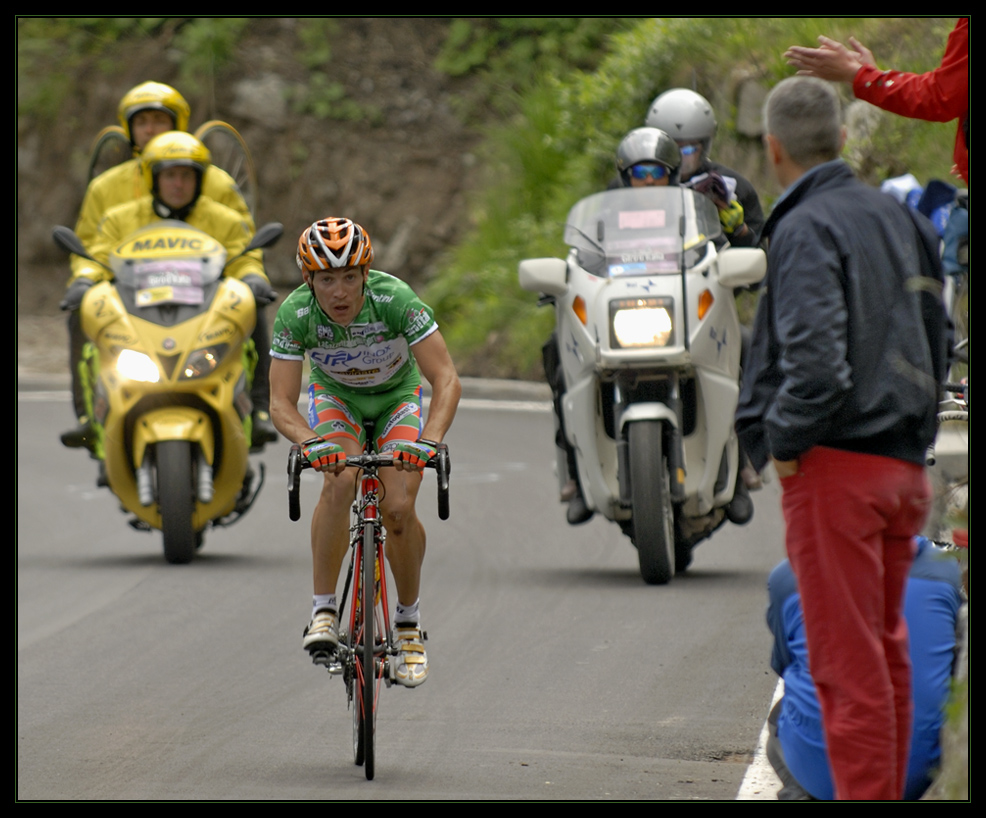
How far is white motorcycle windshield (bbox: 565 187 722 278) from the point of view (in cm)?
985

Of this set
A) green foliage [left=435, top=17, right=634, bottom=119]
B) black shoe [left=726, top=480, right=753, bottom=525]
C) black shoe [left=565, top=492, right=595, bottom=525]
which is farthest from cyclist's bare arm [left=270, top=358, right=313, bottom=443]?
green foliage [left=435, top=17, right=634, bottom=119]

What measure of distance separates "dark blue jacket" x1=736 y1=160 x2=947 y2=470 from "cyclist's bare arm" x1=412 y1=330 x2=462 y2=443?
1.85 metres

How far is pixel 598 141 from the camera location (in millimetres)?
21922

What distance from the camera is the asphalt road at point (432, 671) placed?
6.28 m

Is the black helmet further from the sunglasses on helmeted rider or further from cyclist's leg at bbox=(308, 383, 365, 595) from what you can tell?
cyclist's leg at bbox=(308, 383, 365, 595)

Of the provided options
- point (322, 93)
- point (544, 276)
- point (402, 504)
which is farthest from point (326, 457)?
point (322, 93)

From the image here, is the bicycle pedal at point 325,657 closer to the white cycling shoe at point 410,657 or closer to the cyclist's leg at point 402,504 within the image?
the white cycling shoe at point 410,657

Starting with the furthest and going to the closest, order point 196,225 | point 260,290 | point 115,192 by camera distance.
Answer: point 115,192, point 196,225, point 260,290

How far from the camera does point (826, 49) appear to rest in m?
5.73

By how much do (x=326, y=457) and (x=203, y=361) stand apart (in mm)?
4627

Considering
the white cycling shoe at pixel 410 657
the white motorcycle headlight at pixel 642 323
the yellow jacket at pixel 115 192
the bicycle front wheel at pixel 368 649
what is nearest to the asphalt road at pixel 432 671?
the bicycle front wheel at pixel 368 649

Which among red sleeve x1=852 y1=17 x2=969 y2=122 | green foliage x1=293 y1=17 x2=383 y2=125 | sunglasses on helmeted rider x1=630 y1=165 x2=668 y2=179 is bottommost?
red sleeve x1=852 y1=17 x2=969 y2=122

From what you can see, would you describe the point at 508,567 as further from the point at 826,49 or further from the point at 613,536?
the point at 826,49

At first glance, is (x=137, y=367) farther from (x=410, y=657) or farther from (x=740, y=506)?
(x=410, y=657)
